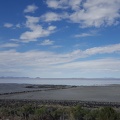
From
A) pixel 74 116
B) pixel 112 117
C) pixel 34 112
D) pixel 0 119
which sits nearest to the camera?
pixel 112 117

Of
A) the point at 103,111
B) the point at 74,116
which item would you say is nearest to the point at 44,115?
the point at 74,116

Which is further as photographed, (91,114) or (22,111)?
(22,111)

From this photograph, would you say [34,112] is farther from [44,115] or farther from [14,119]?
[14,119]

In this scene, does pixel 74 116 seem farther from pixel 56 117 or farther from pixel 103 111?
pixel 103 111

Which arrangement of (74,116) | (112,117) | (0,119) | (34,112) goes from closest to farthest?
(112,117) → (0,119) → (74,116) → (34,112)

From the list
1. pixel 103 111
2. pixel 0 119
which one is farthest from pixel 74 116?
pixel 0 119

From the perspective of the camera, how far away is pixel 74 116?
101ft

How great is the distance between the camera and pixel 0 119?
28.3 meters

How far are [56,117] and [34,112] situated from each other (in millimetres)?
2889

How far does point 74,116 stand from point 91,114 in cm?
184

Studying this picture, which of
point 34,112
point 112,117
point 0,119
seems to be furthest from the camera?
point 34,112

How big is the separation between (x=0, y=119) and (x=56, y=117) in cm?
654

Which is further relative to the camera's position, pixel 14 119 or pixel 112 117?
pixel 14 119

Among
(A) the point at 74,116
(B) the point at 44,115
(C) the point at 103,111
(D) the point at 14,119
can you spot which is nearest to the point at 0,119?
(D) the point at 14,119
